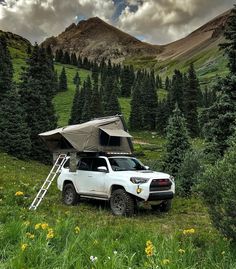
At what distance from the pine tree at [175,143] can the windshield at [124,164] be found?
10666mm

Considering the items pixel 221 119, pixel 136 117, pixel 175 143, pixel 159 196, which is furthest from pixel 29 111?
pixel 136 117

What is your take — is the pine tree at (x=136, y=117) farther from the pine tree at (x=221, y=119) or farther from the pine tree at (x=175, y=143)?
the pine tree at (x=221, y=119)

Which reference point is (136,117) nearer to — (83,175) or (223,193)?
(83,175)

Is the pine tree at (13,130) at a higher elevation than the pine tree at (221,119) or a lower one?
lower

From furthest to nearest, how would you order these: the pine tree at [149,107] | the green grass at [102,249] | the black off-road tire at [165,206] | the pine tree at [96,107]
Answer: the pine tree at [149,107]
the pine tree at [96,107]
the black off-road tire at [165,206]
the green grass at [102,249]

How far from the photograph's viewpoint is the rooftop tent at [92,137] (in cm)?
1516

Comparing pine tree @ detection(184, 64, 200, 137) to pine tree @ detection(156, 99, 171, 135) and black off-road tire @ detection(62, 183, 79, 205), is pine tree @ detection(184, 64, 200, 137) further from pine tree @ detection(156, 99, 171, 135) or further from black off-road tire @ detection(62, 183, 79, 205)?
black off-road tire @ detection(62, 183, 79, 205)

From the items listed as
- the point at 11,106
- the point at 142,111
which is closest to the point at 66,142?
the point at 11,106

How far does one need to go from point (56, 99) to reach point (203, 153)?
10629cm

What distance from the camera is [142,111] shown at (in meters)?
107

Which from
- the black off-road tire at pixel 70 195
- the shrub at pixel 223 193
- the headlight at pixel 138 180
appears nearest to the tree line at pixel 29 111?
the black off-road tire at pixel 70 195

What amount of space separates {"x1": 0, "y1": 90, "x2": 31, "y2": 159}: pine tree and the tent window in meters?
22.9

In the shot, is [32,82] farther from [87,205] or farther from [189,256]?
[189,256]

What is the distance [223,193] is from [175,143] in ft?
63.3
